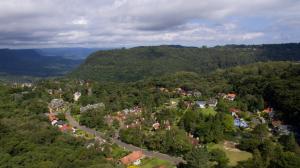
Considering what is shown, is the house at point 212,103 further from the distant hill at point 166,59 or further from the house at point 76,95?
the distant hill at point 166,59

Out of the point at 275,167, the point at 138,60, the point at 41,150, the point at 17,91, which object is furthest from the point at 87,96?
the point at 138,60

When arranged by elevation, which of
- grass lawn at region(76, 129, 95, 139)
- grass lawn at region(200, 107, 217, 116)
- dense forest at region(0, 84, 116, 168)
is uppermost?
dense forest at region(0, 84, 116, 168)

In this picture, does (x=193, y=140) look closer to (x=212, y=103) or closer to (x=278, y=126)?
(x=278, y=126)

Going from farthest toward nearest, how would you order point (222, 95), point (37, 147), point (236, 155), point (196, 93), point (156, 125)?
point (196, 93) < point (222, 95) < point (156, 125) < point (236, 155) < point (37, 147)

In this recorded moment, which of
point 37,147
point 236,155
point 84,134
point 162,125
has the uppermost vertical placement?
point 37,147

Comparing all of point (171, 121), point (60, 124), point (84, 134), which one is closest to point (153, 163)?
point (171, 121)

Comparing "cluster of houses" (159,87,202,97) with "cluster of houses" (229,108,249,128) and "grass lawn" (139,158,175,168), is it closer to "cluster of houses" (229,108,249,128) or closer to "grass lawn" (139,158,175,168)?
"cluster of houses" (229,108,249,128)

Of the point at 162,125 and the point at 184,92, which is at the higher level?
the point at 184,92

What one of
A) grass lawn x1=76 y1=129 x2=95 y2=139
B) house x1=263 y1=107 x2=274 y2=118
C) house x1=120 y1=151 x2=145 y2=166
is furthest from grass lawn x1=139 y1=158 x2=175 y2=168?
house x1=263 y1=107 x2=274 y2=118

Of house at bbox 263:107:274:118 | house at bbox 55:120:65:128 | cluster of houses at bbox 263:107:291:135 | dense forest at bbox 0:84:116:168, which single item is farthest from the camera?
house at bbox 263:107:274:118
